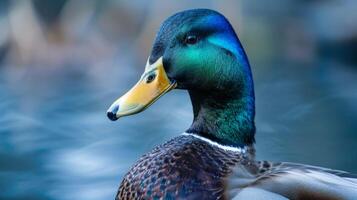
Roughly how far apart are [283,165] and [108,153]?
1.74 meters

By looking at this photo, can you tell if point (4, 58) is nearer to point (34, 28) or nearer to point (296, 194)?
point (34, 28)

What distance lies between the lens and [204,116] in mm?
2828

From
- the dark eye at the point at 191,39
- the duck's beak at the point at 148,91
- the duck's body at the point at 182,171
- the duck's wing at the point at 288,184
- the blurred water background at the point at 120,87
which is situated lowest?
the duck's wing at the point at 288,184

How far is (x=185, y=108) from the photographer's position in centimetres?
473

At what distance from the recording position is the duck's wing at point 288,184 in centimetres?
246

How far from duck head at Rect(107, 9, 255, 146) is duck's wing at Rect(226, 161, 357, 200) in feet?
0.63

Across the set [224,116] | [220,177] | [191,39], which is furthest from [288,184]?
[191,39]

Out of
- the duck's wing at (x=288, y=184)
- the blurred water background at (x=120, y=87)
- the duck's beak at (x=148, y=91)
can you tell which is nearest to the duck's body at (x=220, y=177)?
the duck's wing at (x=288, y=184)

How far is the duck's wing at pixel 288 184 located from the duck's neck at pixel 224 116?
17cm

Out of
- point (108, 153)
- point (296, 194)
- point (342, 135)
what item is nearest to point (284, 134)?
point (342, 135)

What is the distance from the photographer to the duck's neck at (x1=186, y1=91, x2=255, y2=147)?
280 centimetres

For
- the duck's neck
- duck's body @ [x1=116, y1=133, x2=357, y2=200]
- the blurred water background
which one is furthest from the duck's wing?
the blurred water background

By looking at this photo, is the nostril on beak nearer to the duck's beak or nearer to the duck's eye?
the duck's beak

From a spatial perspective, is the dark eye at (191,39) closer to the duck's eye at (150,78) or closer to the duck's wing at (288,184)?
the duck's eye at (150,78)
